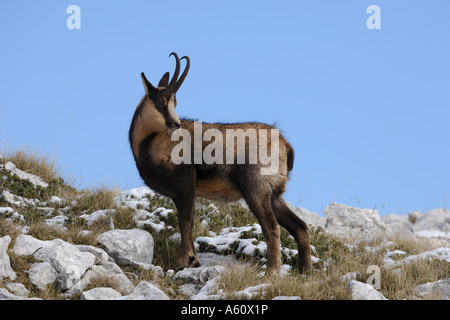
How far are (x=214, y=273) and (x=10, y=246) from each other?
2.86m

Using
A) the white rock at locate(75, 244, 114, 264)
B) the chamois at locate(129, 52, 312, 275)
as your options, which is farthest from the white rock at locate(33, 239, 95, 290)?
the chamois at locate(129, 52, 312, 275)

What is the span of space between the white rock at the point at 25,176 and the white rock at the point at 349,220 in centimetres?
671

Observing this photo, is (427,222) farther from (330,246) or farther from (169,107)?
(169,107)

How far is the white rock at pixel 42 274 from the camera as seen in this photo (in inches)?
285

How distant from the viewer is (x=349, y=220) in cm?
1437

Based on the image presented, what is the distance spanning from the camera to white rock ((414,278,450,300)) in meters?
7.26

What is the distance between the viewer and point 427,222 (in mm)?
19906

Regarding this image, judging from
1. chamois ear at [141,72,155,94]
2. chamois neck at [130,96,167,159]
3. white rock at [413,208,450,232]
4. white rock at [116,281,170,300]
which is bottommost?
white rock at [413,208,450,232]

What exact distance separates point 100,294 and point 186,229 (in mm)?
2106

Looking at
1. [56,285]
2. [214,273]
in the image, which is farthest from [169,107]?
[56,285]

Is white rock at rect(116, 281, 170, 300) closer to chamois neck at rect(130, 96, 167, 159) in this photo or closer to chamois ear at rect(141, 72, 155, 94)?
chamois neck at rect(130, 96, 167, 159)

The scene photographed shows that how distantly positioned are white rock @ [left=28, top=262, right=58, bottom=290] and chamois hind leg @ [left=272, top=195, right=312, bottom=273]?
11.8 ft

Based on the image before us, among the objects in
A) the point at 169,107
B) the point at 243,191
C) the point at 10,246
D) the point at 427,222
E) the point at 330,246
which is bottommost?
the point at 427,222

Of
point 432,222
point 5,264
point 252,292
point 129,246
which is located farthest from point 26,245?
point 432,222
